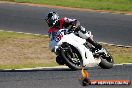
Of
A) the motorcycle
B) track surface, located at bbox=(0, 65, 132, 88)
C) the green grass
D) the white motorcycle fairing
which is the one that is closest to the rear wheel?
the motorcycle

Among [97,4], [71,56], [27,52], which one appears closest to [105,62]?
[71,56]

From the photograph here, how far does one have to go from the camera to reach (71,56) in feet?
51.4

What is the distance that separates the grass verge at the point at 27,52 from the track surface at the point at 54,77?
2.35 meters

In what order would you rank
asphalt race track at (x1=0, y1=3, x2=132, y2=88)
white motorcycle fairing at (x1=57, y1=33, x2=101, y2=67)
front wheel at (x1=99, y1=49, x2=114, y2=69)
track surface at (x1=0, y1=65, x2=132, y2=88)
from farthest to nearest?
front wheel at (x1=99, y1=49, x2=114, y2=69)
white motorcycle fairing at (x1=57, y1=33, x2=101, y2=67)
asphalt race track at (x1=0, y1=3, x2=132, y2=88)
track surface at (x1=0, y1=65, x2=132, y2=88)

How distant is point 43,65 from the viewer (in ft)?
58.4

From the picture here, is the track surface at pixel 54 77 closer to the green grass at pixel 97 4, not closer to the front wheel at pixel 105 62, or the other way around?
the front wheel at pixel 105 62

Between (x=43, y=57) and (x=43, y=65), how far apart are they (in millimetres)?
2434

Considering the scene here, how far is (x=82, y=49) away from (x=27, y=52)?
5873mm

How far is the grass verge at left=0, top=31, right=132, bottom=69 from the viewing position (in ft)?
60.6

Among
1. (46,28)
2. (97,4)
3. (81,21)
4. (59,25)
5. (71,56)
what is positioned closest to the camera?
(71,56)

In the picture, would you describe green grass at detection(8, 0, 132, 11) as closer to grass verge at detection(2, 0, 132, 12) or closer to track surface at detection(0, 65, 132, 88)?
grass verge at detection(2, 0, 132, 12)

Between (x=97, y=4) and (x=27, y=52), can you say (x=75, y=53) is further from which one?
(x=97, y=4)

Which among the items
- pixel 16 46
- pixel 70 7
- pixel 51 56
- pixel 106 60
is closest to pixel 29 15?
pixel 70 7

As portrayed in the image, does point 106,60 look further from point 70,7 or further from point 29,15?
point 70,7
